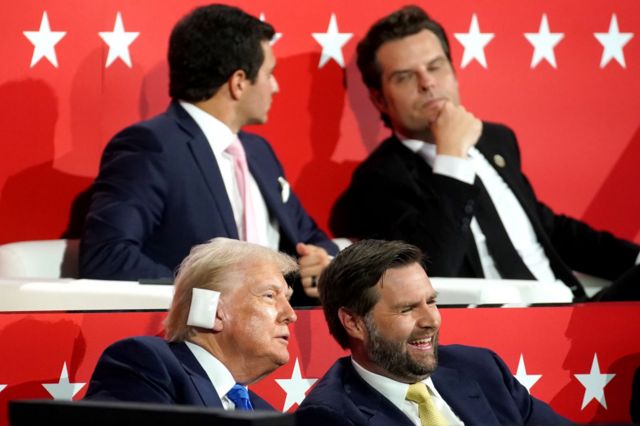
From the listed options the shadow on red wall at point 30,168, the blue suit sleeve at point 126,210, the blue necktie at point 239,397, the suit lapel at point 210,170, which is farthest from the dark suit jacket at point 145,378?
the shadow on red wall at point 30,168

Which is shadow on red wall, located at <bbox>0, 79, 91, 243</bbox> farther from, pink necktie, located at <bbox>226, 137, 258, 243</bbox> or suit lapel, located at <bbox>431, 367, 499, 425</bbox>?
suit lapel, located at <bbox>431, 367, 499, 425</bbox>

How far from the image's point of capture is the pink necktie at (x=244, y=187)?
3.79 meters

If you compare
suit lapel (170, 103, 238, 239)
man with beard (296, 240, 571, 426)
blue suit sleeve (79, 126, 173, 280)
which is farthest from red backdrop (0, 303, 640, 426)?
suit lapel (170, 103, 238, 239)

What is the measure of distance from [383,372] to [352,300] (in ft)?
0.56

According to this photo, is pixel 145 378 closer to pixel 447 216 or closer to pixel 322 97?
pixel 447 216

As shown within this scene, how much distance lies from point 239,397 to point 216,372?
0.07 meters

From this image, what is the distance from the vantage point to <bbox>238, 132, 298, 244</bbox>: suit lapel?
3.93m

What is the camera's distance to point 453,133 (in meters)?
3.94

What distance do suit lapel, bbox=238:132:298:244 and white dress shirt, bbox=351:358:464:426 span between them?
137 centimetres

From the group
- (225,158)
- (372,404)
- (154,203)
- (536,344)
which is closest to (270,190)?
(225,158)

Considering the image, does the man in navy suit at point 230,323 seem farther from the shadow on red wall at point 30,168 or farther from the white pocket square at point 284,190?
the shadow on red wall at point 30,168

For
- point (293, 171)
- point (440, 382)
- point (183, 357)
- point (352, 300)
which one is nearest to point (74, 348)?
point (183, 357)

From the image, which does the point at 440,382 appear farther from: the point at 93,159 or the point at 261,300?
the point at 93,159

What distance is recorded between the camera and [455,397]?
259cm
